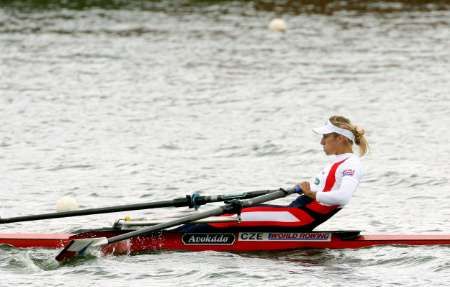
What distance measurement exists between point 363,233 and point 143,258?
3177 mm

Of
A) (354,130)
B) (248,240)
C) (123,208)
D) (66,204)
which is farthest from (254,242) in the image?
(66,204)

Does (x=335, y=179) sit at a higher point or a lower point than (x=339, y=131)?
lower

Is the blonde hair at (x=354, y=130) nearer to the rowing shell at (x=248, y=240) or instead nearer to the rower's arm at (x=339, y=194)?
the rower's arm at (x=339, y=194)

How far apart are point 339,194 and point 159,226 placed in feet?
7.37

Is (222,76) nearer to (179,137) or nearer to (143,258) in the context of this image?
(179,137)

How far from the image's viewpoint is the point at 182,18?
129 feet

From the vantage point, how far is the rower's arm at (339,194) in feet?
Answer: 45.8

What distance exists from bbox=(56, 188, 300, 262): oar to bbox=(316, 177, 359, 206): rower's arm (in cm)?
36

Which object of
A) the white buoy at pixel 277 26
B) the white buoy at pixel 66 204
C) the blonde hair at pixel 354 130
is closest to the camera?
the blonde hair at pixel 354 130

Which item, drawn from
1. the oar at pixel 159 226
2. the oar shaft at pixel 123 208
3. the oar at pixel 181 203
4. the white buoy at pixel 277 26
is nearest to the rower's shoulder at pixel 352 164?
the oar at pixel 159 226

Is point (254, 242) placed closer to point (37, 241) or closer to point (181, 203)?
point (181, 203)

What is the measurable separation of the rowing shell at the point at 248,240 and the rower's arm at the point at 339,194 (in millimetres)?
711

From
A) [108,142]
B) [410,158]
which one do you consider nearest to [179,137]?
[108,142]

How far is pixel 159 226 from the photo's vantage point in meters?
14.1
